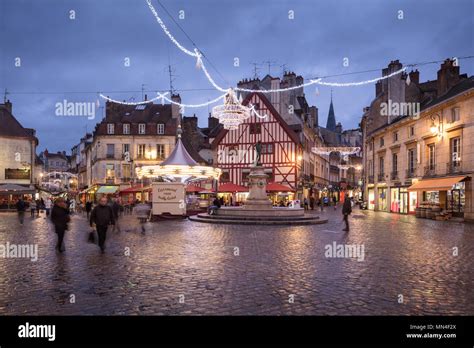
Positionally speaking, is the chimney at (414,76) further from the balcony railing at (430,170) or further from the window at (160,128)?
the window at (160,128)

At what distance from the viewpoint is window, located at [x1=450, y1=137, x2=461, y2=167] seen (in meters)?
23.5

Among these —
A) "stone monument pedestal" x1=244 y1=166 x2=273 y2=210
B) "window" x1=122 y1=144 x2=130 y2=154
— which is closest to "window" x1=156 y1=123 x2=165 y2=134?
"window" x1=122 y1=144 x2=130 y2=154

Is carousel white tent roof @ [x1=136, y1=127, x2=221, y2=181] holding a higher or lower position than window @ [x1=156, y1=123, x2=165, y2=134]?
lower

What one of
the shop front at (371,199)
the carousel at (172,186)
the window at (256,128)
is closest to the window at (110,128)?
the window at (256,128)

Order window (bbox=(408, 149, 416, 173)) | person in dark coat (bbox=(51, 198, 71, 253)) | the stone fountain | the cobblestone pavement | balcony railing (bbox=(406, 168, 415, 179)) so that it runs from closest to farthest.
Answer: the cobblestone pavement < person in dark coat (bbox=(51, 198, 71, 253)) < the stone fountain < balcony railing (bbox=(406, 168, 415, 179)) < window (bbox=(408, 149, 416, 173))

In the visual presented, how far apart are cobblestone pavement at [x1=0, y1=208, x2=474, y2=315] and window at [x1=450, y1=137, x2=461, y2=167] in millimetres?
14041

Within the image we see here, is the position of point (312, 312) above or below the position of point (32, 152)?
below

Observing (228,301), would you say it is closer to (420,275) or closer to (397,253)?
(420,275)

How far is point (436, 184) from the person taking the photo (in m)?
24.5

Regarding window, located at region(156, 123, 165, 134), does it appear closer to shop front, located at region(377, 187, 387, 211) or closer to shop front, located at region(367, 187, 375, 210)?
shop front, located at region(367, 187, 375, 210)
